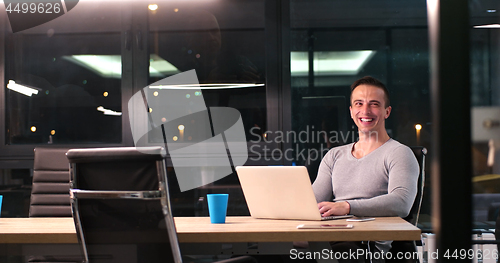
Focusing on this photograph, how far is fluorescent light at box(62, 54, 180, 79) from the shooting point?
4.02m

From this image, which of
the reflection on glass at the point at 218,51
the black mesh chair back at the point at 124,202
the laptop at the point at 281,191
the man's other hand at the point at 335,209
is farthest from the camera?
the reflection on glass at the point at 218,51

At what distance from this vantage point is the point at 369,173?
86.6 inches

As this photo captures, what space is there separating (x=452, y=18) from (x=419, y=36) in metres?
3.90

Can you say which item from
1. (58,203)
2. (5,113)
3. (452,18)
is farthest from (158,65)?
(452,18)

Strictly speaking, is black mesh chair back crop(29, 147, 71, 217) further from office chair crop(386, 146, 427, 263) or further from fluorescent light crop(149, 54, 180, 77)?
office chair crop(386, 146, 427, 263)

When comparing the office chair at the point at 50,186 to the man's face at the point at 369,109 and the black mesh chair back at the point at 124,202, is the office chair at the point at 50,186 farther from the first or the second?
the man's face at the point at 369,109

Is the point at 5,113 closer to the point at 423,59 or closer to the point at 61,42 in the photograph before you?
the point at 61,42

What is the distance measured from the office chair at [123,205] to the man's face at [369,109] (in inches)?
49.7

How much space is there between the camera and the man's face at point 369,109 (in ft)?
7.71

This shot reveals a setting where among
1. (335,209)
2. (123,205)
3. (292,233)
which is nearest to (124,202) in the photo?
(123,205)

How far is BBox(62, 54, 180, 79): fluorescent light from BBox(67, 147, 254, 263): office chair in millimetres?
2591

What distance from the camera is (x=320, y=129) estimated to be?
13.1 ft

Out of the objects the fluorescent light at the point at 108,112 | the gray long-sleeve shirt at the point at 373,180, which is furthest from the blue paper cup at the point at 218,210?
the fluorescent light at the point at 108,112

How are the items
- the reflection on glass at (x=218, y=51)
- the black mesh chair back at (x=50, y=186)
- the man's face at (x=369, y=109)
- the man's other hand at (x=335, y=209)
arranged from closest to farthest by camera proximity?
the man's other hand at (x=335, y=209)
the man's face at (x=369, y=109)
the black mesh chair back at (x=50, y=186)
the reflection on glass at (x=218, y=51)
